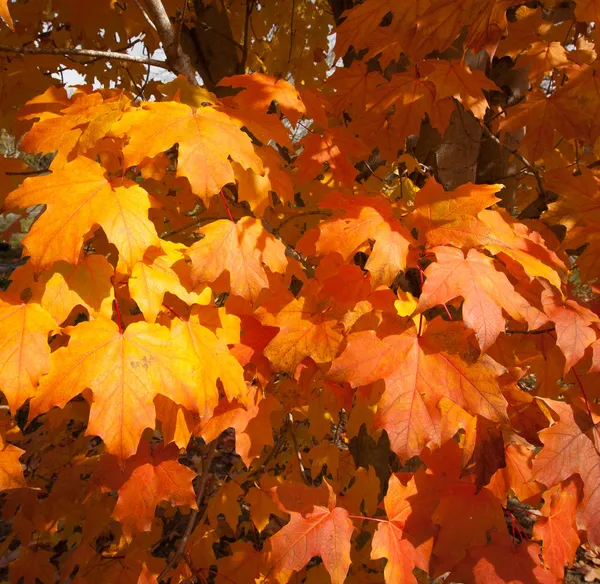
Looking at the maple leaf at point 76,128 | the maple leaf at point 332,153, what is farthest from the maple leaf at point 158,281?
the maple leaf at point 332,153

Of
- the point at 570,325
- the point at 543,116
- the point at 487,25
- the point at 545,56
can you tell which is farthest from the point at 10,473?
the point at 545,56

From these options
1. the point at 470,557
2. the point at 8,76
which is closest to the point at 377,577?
the point at 470,557

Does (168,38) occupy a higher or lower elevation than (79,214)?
higher

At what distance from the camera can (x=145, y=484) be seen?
1.37 metres

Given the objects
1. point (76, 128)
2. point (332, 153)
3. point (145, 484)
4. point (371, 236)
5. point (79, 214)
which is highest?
point (76, 128)

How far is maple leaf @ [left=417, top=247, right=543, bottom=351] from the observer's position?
3.29ft

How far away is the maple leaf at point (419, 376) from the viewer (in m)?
1.06

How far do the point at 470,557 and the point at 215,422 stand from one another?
2.59 feet

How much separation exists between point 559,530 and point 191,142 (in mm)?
1396

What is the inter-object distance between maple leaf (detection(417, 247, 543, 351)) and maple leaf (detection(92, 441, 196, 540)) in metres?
0.90

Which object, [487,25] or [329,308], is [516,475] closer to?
[329,308]

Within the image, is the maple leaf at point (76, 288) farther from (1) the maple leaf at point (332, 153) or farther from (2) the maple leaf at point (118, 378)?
(1) the maple leaf at point (332, 153)

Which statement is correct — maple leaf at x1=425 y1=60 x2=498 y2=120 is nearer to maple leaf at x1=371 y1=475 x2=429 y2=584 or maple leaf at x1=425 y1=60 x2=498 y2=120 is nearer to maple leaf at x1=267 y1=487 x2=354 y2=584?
maple leaf at x1=371 y1=475 x2=429 y2=584

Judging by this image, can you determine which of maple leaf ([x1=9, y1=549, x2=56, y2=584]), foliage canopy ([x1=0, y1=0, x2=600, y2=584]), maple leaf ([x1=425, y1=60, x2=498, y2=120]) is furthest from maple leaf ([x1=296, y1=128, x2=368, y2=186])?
maple leaf ([x1=9, y1=549, x2=56, y2=584])
